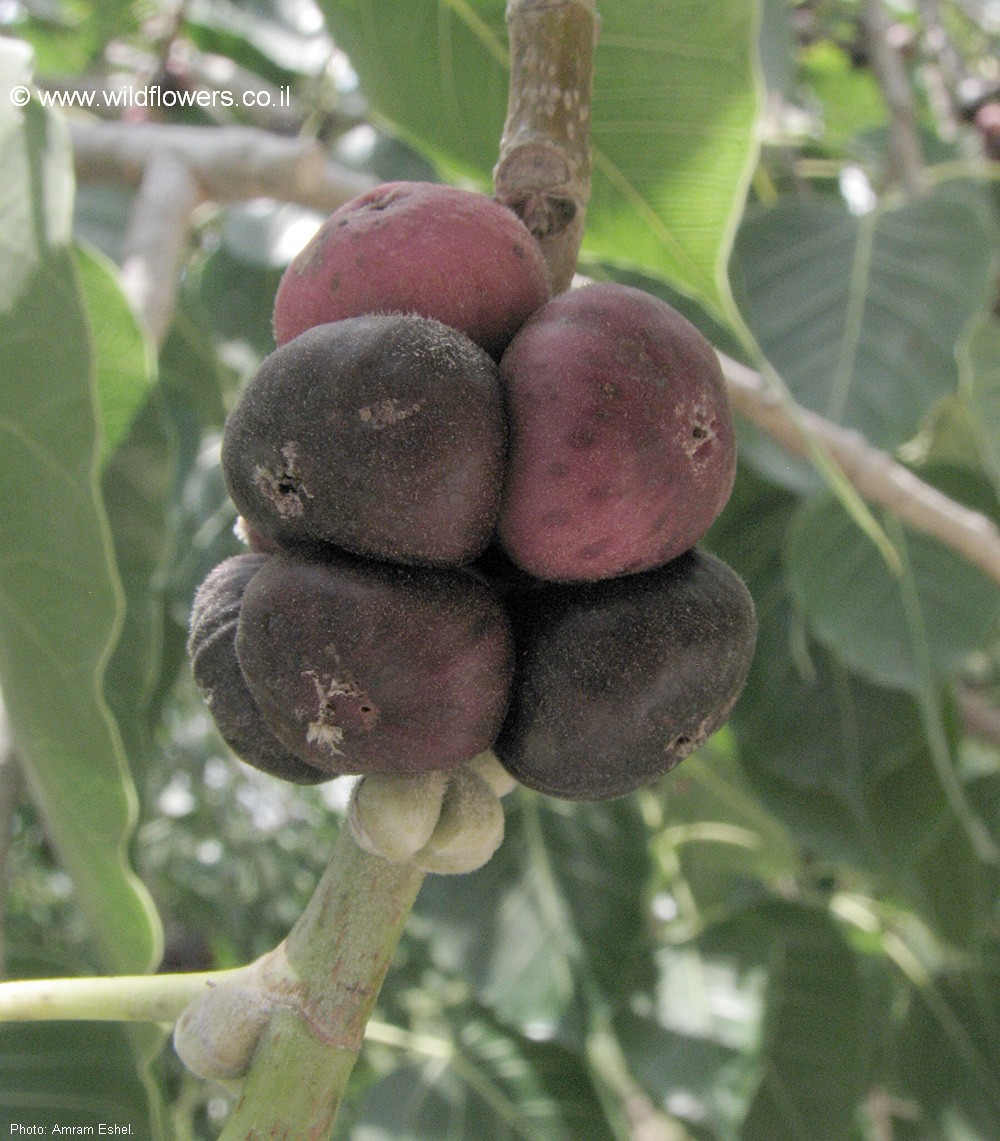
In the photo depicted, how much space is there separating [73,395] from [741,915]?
1.11 meters

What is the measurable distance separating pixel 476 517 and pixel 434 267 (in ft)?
0.37

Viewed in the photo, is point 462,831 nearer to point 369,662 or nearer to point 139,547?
point 369,662

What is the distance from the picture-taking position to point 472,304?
45 centimetres

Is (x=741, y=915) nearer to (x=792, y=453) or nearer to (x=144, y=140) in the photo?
(x=792, y=453)

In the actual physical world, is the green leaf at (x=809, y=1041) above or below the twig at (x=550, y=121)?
below

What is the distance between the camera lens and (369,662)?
0.40m

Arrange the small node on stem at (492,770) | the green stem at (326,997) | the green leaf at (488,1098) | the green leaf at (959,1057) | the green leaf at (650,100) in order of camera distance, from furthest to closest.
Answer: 1. the green leaf at (959,1057)
2. the green leaf at (488,1098)
3. the green leaf at (650,100)
4. the small node on stem at (492,770)
5. the green stem at (326,997)

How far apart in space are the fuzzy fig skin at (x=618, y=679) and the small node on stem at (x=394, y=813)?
0.16 ft

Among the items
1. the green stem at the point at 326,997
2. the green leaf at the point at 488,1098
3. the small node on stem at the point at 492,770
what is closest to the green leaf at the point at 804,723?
the green leaf at the point at 488,1098

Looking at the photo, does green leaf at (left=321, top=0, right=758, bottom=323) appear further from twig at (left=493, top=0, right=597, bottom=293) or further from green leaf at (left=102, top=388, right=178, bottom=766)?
green leaf at (left=102, top=388, right=178, bottom=766)

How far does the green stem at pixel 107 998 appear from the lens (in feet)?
1.26

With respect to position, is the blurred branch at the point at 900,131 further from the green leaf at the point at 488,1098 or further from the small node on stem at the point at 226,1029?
the small node on stem at the point at 226,1029

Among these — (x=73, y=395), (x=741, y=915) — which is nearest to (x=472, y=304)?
(x=73, y=395)

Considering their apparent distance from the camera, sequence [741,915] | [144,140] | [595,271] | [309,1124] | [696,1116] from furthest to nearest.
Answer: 1. [741,915]
2. [696,1116]
3. [144,140]
4. [595,271]
5. [309,1124]
